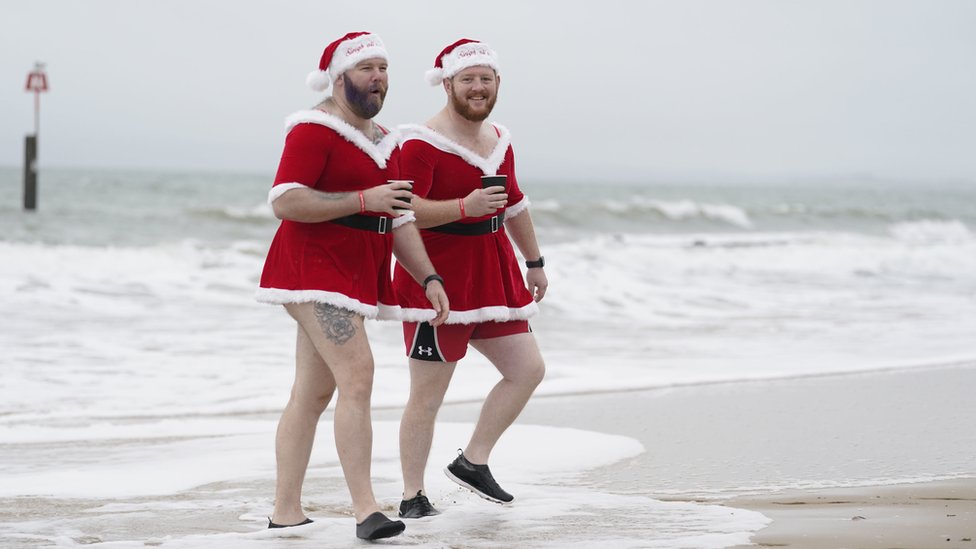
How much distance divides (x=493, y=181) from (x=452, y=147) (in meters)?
0.21

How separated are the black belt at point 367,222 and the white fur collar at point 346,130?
165mm

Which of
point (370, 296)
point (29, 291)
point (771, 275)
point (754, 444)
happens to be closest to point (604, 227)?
point (771, 275)

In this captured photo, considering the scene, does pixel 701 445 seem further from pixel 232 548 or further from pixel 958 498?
pixel 232 548

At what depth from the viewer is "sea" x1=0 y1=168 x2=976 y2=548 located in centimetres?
421

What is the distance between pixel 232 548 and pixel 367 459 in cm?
49

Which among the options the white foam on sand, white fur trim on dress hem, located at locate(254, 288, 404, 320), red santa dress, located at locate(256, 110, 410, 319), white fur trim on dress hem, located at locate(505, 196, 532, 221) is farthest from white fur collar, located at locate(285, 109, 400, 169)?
the white foam on sand

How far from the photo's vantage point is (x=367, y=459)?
3553mm

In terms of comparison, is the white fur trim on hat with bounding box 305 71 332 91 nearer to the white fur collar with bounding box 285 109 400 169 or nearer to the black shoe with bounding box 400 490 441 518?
the white fur collar with bounding box 285 109 400 169

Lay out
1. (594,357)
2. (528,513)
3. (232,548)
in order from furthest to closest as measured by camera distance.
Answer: (594,357)
(528,513)
(232,548)

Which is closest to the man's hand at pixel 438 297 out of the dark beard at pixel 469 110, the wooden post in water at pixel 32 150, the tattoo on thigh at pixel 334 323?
the tattoo on thigh at pixel 334 323

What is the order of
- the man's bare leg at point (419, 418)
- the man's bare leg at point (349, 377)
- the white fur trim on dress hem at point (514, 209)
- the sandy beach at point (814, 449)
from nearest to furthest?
the man's bare leg at point (349, 377) < the sandy beach at point (814, 449) < the man's bare leg at point (419, 418) < the white fur trim on dress hem at point (514, 209)

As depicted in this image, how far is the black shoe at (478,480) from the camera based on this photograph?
13.5 ft

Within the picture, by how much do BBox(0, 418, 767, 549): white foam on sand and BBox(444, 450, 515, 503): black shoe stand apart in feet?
0.15

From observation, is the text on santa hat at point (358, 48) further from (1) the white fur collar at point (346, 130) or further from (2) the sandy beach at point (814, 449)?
(2) the sandy beach at point (814, 449)
